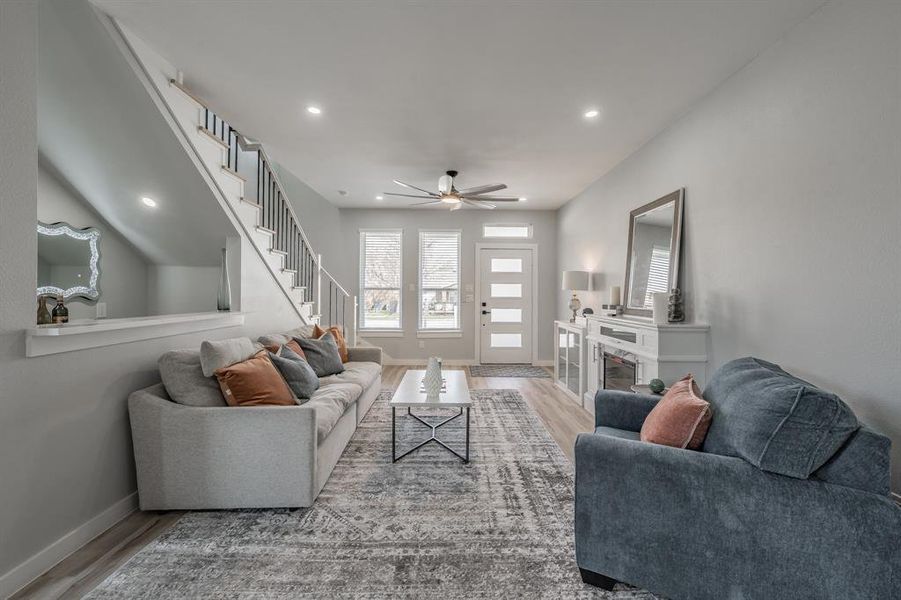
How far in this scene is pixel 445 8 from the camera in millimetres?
1967

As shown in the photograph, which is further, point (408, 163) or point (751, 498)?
point (408, 163)

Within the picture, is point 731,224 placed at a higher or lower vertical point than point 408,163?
lower

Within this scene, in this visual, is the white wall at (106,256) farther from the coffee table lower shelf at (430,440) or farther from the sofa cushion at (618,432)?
the sofa cushion at (618,432)

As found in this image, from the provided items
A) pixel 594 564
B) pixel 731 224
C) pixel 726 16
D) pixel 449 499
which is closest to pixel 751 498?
pixel 594 564

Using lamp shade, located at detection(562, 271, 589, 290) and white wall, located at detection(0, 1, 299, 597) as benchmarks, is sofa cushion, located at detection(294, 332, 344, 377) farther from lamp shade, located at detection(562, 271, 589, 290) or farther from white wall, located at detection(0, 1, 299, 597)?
lamp shade, located at detection(562, 271, 589, 290)

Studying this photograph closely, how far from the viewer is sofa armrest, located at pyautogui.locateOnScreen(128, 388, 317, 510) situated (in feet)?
6.86

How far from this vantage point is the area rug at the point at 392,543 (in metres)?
1.58

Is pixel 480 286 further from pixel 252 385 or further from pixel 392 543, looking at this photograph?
pixel 392 543

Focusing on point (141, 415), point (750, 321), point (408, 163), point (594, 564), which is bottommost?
point (594, 564)

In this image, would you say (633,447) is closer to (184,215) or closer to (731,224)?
(731,224)

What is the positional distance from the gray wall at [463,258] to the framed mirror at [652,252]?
263 centimetres

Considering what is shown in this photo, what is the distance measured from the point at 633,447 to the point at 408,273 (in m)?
5.39

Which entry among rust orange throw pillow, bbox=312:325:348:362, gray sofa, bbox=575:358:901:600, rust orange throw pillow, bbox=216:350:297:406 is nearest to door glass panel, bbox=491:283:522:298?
rust orange throw pillow, bbox=312:325:348:362

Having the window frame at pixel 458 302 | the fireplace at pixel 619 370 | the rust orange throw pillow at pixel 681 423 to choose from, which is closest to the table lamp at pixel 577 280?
the fireplace at pixel 619 370
